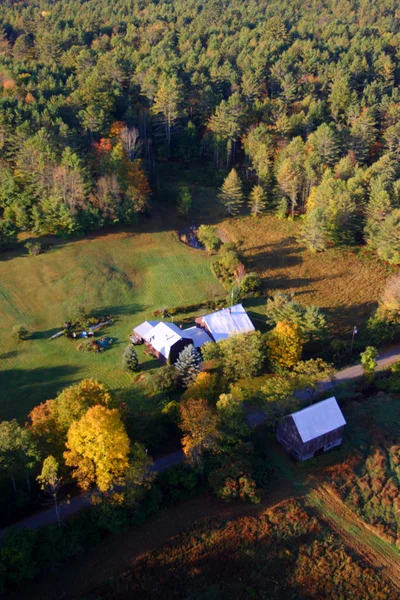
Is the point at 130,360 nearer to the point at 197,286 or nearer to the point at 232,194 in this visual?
the point at 197,286

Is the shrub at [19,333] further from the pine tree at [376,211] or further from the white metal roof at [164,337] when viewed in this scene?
the pine tree at [376,211]

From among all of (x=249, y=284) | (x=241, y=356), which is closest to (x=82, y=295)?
(x=249, y=284)

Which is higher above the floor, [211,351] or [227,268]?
[227,268]

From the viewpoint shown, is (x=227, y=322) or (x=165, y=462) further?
(x=227, y=322)

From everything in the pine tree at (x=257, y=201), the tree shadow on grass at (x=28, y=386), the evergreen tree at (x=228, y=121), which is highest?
the evergreen tree at (x=228, y=121)

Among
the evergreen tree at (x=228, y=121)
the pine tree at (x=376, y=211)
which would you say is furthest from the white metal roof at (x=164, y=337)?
the evergreen tree at (x=228, y=121)

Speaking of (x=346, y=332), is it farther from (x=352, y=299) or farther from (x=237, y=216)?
(x=237, y=216)

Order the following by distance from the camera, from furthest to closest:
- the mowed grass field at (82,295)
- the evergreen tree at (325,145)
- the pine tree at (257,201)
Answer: the evergreen tree at (325,145) → the pine tree at (257,201) → the mowed grass field at (82,295)
